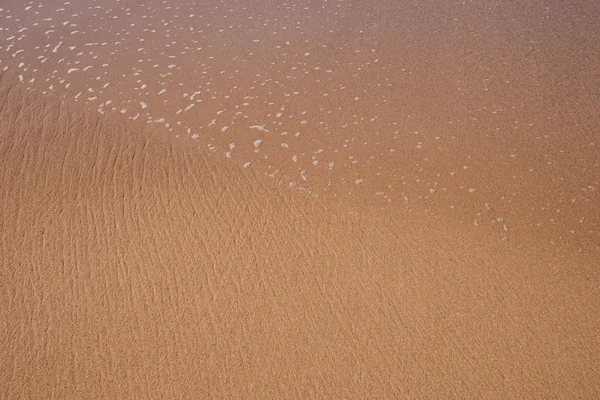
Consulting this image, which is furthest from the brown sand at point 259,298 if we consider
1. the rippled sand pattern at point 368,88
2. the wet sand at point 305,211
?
the rippled sand pattern at point 368,88

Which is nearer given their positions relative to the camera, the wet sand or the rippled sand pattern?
the wet sand

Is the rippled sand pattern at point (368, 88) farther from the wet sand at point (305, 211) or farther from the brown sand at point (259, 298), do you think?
the brown sand at point (259, 298)

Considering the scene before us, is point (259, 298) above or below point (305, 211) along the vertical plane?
below

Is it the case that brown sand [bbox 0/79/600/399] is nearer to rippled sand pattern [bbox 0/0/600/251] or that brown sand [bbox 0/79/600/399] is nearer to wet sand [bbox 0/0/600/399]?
wet sand [bbox 0/0/600/399]

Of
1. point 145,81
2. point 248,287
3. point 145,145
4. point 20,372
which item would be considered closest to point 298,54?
point 145,81

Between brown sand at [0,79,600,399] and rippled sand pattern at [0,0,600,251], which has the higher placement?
rippled sand pattern at [0,0,600,251]

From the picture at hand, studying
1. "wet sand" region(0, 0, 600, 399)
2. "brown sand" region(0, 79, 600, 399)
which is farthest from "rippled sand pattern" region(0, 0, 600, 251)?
"brown sand" region(0, 79, 600, 399)

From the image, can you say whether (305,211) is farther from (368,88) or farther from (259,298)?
(368,88)

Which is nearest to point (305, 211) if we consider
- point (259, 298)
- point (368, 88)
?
point (259, 298)
